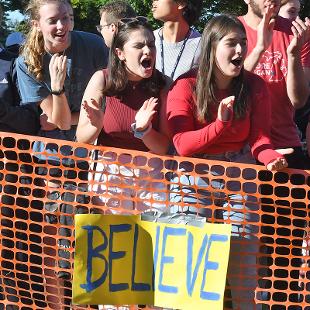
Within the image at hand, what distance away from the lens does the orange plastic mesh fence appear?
401 centimetres

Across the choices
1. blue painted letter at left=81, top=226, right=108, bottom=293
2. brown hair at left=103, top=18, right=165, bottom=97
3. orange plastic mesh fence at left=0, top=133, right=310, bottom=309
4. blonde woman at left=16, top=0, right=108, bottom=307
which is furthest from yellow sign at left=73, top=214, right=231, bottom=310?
brown hair at left=103, top=18, right=165, bottom=97

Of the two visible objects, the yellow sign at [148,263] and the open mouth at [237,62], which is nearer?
the yellow sign at [148,263]

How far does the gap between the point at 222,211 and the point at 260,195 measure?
24 centimetres

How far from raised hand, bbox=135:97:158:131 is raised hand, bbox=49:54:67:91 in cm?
64

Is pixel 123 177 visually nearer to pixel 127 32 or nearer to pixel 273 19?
pixel 127 32

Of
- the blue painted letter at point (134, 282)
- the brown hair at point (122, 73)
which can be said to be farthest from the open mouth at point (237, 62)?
the blue painted letter at point (134, 282)

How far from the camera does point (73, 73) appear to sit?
476 centimetres

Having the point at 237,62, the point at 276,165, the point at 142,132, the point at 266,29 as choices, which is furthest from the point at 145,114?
the point at 266,29

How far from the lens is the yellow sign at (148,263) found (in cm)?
392

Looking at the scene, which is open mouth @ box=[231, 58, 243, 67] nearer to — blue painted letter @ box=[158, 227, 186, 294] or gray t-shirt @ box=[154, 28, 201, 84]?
gray t-shirt @ box=[154, 28, 201, 84]

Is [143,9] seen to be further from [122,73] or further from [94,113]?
[94,113]

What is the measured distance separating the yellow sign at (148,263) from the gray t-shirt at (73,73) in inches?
38.4

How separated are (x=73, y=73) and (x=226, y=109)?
52.7 inches

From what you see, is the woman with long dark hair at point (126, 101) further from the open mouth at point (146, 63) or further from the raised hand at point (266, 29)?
the raised hand at point (266, 29)
